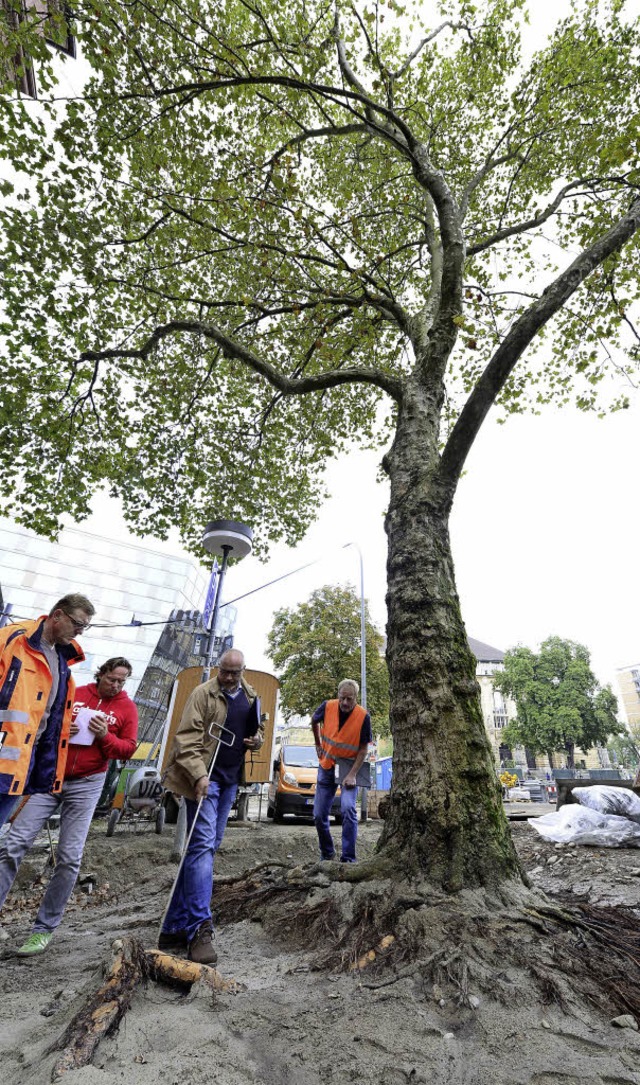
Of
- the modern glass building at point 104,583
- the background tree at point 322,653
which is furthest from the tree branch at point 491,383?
the modern glass building at point 104,583

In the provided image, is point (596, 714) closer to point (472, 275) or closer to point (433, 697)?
point (472, 275)

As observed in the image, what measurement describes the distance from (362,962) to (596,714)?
51.5m

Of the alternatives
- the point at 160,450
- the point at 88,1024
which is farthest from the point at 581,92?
the point at 88,1024

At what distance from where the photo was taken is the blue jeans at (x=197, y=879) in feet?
9.34

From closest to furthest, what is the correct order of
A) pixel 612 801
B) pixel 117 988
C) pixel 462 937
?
pixel 117 988 → pixel 462 937 → pixel 612 801

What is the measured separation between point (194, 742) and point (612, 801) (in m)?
6.71

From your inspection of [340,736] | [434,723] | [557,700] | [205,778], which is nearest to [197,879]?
[205,778]

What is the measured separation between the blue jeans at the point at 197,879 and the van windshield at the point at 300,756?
10106 millimetres

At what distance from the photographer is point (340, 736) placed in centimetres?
573

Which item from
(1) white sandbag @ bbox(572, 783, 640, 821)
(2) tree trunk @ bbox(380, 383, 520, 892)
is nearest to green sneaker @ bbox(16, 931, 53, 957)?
(2) tree trunk @ bbox(380, 383, 520, 892)

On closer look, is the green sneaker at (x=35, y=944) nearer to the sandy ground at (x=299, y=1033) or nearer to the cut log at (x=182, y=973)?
the sandy ground at (x=299, y=1033)

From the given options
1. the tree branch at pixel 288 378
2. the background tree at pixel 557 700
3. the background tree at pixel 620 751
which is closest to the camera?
the tree branch at pixel 288 378

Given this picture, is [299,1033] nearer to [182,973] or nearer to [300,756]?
[182,973]

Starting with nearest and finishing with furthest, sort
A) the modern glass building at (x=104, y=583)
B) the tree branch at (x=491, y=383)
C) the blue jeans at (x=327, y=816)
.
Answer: the tree branch at (x=491, y=383)
the blue jeans at (x=327, y=816)
the modern glass building at (x=104, y=583)
